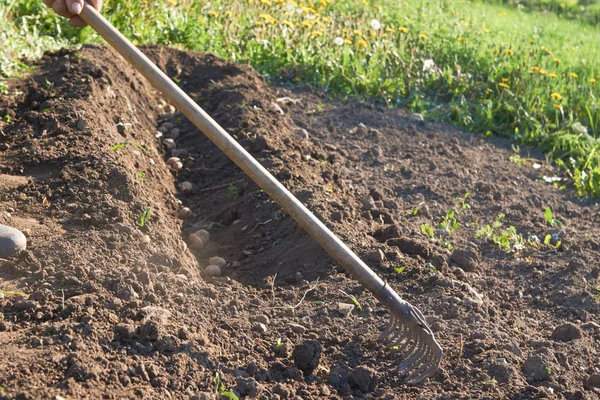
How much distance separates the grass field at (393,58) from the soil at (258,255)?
0.36m

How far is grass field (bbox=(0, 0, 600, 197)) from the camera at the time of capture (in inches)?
249

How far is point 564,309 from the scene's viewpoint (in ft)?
12.7

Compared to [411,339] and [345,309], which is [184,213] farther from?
[411,339]

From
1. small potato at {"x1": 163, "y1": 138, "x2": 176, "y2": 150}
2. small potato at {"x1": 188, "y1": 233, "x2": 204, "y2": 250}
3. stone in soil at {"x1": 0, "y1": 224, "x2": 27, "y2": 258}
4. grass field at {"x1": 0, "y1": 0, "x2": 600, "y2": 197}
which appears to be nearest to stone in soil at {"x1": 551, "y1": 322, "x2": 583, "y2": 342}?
small potato at {"x1": 188, "y1": 233, "x2": 204, "y2": 250}

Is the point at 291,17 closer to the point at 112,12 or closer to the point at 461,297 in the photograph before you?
the point at 112,12

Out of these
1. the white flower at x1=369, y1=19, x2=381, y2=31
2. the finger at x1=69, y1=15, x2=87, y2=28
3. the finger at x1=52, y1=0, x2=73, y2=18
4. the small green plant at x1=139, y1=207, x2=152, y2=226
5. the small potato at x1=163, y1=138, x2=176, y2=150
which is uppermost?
the finger at x1=52, y1=0, x2=73, y2=18

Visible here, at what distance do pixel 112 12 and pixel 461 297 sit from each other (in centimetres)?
485

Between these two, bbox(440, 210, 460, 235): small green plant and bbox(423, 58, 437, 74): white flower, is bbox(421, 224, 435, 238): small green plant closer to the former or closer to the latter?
bbox(440, 210, 460, 235): small green plant

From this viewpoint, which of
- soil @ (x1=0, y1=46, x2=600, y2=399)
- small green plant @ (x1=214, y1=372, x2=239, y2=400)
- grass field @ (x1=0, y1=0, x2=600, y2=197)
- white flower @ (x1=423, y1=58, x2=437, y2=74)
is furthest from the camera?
white flower @ (x1=423, y1=58, x2=437, y2=74)

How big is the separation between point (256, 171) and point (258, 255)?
76 cm

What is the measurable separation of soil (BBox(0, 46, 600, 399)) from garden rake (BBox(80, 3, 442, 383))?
76 mm

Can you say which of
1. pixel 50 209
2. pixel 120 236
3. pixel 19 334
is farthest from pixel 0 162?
pixel 19 334

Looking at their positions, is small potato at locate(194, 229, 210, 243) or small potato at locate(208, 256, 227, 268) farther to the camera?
small potato at locate(194, 229, 210, 243)

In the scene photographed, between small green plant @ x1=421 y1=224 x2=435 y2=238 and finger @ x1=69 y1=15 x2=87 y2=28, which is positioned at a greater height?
finger @ x1=69 y1=15 x2=87 y2=28
